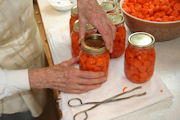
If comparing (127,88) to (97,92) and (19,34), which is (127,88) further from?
(19,34)

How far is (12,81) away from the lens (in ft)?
2.11

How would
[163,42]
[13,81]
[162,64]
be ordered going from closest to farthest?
[13,81] → [162,64] → [163,42]

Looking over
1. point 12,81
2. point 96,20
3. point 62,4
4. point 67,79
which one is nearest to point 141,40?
point 96,20

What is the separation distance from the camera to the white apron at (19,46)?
0.77 meters

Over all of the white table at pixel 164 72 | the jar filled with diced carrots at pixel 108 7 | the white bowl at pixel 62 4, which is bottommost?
the white table at pixel 164 72

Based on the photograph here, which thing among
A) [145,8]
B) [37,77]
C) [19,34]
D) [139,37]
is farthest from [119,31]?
[19,34]

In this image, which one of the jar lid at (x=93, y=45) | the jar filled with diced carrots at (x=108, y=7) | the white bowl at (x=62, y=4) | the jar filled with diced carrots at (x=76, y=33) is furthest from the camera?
the white bowl at (x=62, y=4)

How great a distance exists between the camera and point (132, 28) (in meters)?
0.83

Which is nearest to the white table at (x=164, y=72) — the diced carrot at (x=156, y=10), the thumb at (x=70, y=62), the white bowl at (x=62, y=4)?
the white bowl at (x=62, y=4)

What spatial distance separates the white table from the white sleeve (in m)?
0.33

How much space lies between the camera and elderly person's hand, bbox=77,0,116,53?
24.9 inches

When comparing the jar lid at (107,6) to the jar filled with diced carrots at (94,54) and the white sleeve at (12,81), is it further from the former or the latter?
the white sleeve at (12,81)

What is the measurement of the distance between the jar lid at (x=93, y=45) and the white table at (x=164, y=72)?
212 millimetres

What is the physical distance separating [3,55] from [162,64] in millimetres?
631
